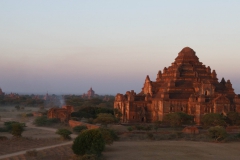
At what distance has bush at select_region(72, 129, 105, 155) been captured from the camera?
2508cm

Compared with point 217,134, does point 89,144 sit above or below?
below

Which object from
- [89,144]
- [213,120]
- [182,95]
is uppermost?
[182,95]

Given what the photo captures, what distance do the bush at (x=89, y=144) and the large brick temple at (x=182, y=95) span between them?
23.5 meters

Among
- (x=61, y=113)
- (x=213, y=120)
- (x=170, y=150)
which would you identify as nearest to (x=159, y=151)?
(x=170, y=150)

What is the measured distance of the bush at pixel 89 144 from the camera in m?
25.1

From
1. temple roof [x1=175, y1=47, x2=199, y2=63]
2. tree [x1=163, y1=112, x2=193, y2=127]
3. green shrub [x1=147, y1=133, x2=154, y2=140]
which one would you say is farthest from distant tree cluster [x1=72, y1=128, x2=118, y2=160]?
temple roof [x1=175, y1=47, x2=199, y2=63]

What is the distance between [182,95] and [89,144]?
2666 cm

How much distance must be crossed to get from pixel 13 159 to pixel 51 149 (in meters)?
4.30

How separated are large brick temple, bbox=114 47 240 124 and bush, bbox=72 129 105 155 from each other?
23455 millimetres

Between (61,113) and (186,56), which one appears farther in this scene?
(186,56)

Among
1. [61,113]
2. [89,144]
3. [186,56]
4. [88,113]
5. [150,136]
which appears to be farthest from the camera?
[186,56]

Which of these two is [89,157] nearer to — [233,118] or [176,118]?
[176,118]

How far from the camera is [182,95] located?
49.5 meters

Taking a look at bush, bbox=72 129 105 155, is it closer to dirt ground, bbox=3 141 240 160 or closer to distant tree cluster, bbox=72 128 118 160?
distant tree cluster, bbox=72 128 118 160
